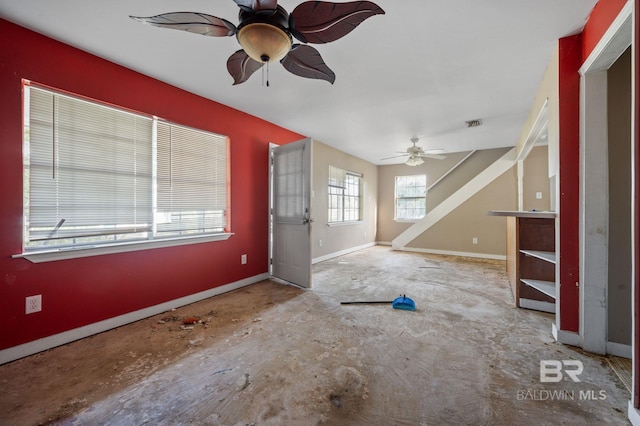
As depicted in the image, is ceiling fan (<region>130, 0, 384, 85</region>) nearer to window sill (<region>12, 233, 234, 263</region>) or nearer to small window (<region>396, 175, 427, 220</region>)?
window sill (<region>12, 233, 234, 263</region>)

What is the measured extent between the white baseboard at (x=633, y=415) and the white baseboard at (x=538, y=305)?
1.61m

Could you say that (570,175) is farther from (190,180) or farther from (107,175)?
(107,175)

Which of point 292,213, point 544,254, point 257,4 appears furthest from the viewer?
point 292,213

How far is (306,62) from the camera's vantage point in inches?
68.1

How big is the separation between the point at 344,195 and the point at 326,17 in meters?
5.01

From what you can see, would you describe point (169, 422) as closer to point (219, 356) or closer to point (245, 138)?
point (219, 356)

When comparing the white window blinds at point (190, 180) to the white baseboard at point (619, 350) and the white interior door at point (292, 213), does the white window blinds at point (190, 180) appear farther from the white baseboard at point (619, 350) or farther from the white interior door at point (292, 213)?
the white baseboard at point (619, 350)

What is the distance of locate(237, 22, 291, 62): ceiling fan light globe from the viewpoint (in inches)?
52.1

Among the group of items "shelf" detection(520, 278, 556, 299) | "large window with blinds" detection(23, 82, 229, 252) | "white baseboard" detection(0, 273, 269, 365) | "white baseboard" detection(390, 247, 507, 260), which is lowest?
"white baseboard" detection(0, 273, 269, 365)

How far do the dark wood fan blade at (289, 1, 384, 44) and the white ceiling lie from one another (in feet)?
1.54

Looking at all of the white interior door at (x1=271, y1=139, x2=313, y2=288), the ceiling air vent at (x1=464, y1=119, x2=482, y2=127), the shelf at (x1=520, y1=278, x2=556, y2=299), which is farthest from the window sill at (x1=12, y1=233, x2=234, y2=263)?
the ceiling air vent at (x1=464, y1=119, x2=482, y2=127)

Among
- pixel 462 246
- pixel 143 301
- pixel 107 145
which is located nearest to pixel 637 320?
pixel 143 301

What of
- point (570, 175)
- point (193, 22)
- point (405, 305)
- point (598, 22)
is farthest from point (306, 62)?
point (405, 305)

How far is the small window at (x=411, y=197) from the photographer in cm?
698
